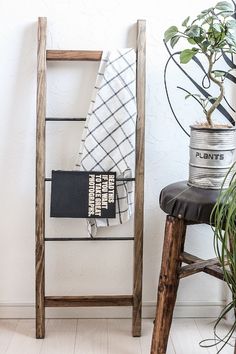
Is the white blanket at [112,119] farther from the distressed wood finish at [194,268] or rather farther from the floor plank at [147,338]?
the floor plank at [147,338]

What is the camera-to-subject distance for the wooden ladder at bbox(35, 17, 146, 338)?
227cm

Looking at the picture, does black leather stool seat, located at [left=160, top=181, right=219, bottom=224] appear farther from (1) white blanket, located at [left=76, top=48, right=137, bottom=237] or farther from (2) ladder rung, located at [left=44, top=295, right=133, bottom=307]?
(2) ladder rung, located at [left=44, top=295, right=133, bottom=307]

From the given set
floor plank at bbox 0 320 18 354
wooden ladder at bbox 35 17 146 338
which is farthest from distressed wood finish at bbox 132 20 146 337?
floor plank at bbox 0 320 18 354

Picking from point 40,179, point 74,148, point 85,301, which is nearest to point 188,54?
point 74,148

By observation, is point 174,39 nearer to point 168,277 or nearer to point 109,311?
point 168,277

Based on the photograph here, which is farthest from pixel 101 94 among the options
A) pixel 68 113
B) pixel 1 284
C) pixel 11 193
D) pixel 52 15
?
pixel 1 284

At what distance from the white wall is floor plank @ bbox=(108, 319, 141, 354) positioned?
0.06 m

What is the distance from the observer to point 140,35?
2.28 m

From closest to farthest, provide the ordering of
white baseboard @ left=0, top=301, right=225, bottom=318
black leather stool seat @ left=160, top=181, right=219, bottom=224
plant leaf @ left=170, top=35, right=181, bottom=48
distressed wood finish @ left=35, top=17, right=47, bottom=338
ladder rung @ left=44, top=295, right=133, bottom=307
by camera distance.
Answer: black leather stool seat @ left=160, top=181, right=219, bottom=224 → plant leaf @ left=170, top=35, right=181, bottom=48 → distressed wood finish @ left=35, top=17, right=47, bottom=338 → ladder rung @ left=44, top=295, right=133, bottom=307 → white baseboard @ left=0, top=301, right=225, bottom=318

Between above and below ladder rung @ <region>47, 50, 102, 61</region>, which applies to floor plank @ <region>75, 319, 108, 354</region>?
below

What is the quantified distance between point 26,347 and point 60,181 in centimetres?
69

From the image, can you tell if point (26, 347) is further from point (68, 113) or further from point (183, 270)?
point (68, 113)

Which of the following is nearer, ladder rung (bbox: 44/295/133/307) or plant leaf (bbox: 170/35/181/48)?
plant leaf (bbox: 170/35/181/48)

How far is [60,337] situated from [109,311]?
276 mm
